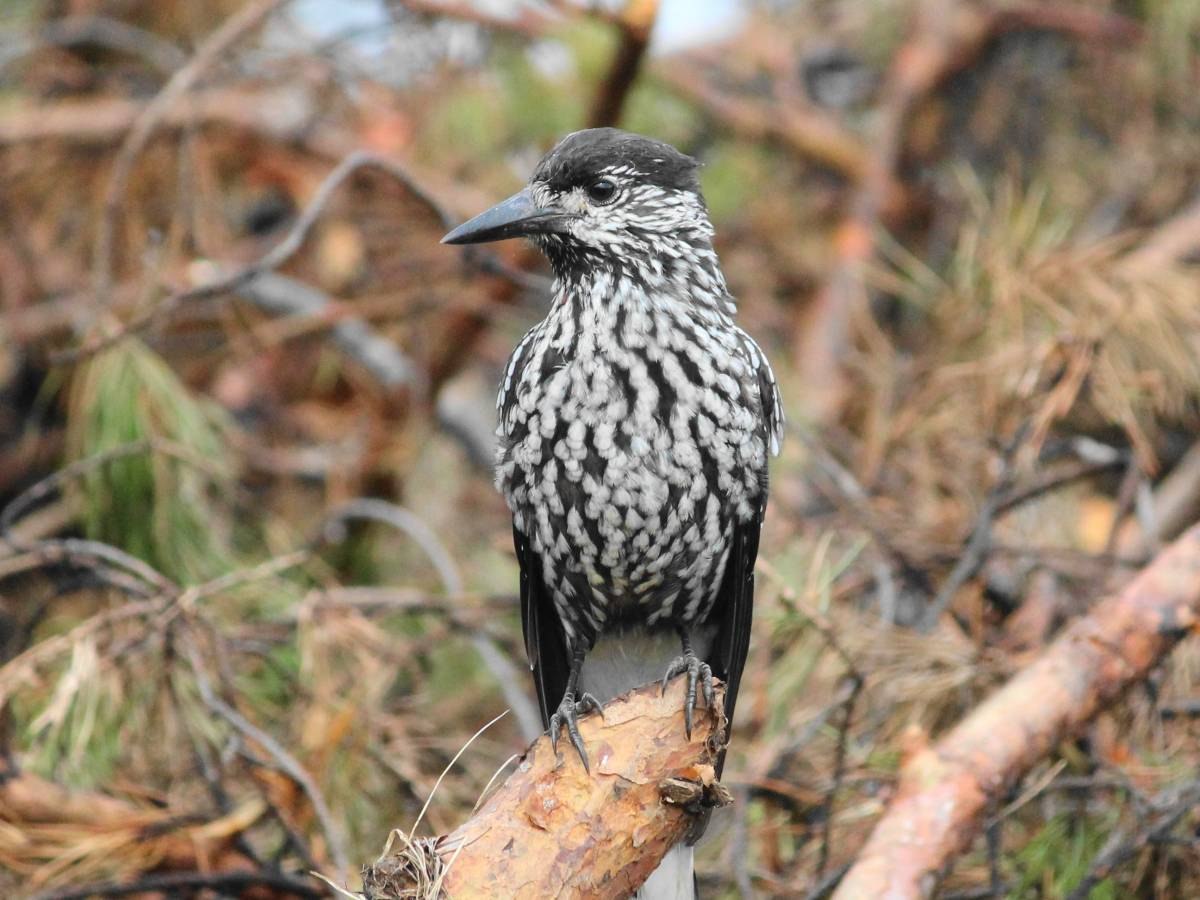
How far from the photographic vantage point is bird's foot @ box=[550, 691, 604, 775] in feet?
8.34

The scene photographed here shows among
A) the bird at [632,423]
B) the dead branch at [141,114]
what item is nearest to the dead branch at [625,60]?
the bird at [632,423]

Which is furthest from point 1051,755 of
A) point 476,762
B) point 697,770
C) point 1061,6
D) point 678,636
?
point 1061,6

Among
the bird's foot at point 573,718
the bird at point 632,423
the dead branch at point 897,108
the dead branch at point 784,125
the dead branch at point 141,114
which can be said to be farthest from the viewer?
the dead branch at point 784,125

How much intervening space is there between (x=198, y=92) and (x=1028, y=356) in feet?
10.4

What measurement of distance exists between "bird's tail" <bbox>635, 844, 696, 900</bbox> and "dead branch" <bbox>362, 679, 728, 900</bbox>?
599 mm

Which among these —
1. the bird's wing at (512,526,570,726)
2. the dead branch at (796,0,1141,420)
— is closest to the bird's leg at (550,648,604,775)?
the bird's wing at (512,526,570,726)

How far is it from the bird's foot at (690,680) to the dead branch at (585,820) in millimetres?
17

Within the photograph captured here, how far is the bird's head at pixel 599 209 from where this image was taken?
125 inches

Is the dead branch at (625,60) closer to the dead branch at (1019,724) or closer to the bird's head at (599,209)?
the bird's head at (599,209)

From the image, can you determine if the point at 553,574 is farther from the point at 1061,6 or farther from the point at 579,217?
the point at 1061,6

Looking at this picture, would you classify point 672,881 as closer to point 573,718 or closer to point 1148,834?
point 573,718

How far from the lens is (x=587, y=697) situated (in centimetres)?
283

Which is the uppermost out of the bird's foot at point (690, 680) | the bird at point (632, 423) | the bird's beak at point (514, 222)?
the bird's beak at point (514, 222)

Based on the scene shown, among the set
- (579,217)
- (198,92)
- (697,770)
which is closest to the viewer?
(697,770)
